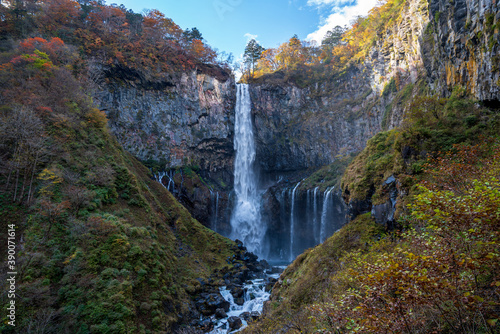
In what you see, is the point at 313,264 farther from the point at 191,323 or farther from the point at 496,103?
the point at 496,103

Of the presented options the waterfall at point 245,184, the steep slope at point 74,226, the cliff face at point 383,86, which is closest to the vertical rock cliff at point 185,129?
the waterfall at point 245,184

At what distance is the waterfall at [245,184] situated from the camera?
1375 inches

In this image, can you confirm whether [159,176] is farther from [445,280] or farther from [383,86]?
[383,86]

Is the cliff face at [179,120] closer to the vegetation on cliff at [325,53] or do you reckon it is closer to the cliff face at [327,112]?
the cliff face at [327,112]

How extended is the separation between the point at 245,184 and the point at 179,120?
13861 millimetres

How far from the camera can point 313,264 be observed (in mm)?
11156

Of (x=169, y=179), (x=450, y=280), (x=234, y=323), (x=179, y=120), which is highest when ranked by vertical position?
(x=179, y=120)

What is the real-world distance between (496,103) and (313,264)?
9726mm

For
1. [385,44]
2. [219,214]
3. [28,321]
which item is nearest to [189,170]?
[219,214]

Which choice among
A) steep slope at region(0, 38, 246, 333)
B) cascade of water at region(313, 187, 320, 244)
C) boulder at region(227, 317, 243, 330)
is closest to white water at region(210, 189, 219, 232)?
steep slope at region(0, 38, 246, 333)

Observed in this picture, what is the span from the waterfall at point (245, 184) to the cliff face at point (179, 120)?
52.8 inches

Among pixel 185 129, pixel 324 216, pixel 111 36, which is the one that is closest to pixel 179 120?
pixel 185 129

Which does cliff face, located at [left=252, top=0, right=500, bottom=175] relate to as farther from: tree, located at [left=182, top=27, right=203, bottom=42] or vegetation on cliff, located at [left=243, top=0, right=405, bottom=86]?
tree, located at [left=182, top=27, right=203, bottom=42]

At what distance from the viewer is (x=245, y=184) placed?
123 ft
